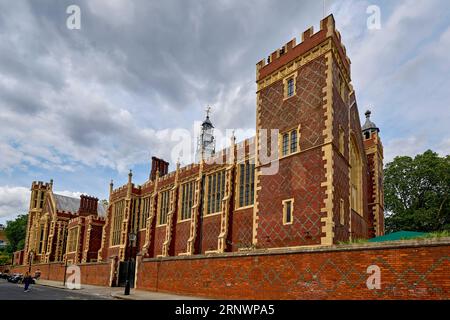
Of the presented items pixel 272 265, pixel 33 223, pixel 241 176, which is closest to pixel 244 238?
pixel 241 176

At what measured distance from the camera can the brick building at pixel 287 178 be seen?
64.3ft

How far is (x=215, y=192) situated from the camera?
3039 centimetres

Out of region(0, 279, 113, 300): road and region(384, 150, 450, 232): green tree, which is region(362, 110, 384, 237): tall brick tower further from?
region(0, 279, 113, 300): road

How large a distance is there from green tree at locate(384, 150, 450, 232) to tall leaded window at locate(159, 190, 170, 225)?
24900mm

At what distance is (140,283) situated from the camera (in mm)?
26609

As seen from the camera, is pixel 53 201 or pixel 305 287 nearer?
pixel 305 287

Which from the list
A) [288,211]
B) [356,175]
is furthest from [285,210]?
[356,175]

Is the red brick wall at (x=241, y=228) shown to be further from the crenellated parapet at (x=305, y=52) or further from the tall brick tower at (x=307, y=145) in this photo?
the crenellated parapet at (x=305, y=52)

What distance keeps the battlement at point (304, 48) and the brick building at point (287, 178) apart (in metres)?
0.07

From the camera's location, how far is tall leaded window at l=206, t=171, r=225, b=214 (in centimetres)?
2969

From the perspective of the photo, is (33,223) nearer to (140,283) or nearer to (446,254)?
(140,283)

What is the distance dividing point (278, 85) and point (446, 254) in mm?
15275

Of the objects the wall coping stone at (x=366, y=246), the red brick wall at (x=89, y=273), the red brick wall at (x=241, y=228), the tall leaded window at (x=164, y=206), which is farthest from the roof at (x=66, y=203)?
the wall coping stone at (x=366, y=246)

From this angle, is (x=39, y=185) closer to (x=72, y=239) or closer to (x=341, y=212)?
(x=72, y=239)
